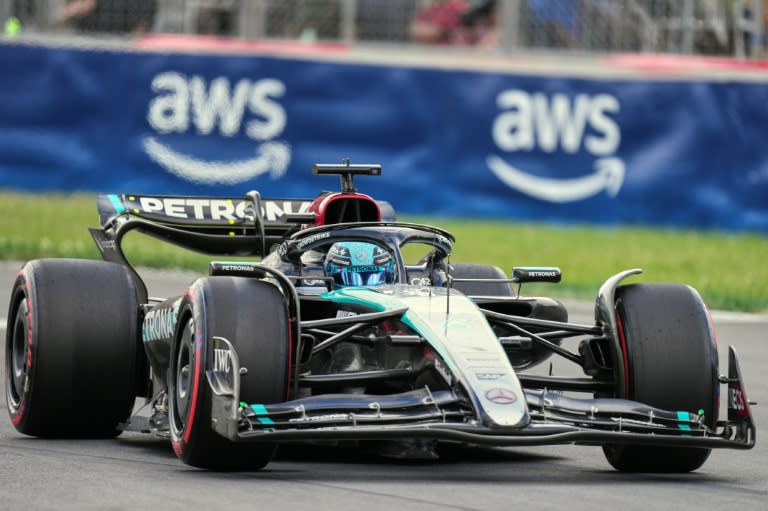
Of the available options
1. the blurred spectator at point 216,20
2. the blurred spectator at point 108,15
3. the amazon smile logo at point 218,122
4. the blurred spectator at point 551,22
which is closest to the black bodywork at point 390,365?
the amazon smile logo at point 218,122

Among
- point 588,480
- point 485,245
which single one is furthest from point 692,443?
point 485,245

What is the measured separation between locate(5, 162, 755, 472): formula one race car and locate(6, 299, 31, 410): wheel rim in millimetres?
13

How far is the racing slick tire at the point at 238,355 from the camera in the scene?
7020mm

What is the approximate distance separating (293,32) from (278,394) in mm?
16637

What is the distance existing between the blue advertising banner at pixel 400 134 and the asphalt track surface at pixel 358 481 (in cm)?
1211

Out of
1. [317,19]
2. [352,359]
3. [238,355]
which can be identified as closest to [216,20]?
[317,19]

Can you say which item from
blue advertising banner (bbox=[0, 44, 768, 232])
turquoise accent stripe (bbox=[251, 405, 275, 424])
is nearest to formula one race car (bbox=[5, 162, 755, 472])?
turquoise accent stripe (bbox=[251, 405, 275, 424])

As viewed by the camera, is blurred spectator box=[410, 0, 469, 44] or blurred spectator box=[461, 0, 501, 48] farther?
blurred spectator box=[461, 0, 501, 48]

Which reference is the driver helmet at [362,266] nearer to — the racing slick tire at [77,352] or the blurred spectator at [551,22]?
the racing slick tire at [77,352]

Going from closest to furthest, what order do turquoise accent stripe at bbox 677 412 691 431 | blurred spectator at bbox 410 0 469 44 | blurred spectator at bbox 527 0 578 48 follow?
turquoise accent stripe at bbox 677 412 691 431
blurred spectator at bbox 527 0 578 48
blurred spectator at bbox 410 0 469 44

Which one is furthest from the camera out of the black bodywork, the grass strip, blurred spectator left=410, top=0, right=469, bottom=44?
blurred spectator left=410, top=0, right=469, bottom=44

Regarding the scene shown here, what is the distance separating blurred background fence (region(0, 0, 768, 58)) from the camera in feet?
74.3

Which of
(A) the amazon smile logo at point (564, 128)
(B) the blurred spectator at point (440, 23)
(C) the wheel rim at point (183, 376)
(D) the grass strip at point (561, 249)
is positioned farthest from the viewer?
(B) the blurred spectator at point (440, 23)

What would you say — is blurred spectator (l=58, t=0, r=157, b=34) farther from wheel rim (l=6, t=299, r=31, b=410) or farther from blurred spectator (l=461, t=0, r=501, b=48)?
wheel rim (l=6, t=299, r=31, b=410)
